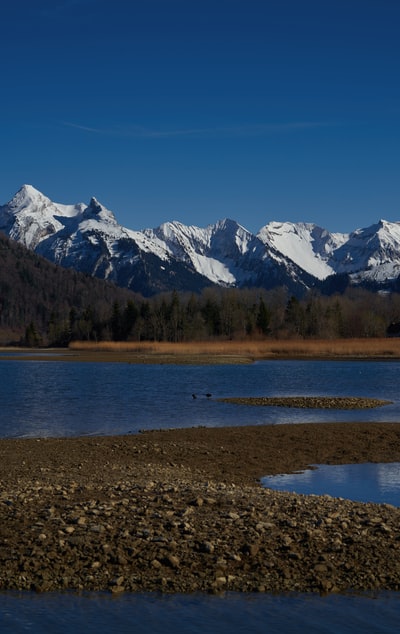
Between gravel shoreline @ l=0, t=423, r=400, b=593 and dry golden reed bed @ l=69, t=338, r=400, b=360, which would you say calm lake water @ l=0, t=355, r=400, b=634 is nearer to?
gravel shoreline @ l=0, t=423, r=400, b=593

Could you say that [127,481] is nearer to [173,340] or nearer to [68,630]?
[68,630]

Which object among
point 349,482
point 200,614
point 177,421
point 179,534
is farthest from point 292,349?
point 200,614

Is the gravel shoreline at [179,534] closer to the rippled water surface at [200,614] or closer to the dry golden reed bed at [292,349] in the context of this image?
the rippled water surface at [200,614]

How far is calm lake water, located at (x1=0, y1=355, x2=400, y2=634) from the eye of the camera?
10914 millimetres

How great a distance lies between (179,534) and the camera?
1420 cm

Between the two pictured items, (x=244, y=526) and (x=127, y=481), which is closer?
(x=244, y=526)

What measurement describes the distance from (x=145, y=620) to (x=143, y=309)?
17266 centimetres

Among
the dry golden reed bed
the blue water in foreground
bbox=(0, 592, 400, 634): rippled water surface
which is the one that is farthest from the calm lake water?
the dry golden reed bed

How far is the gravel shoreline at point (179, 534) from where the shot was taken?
12.4m

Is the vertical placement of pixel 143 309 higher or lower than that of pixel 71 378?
higher

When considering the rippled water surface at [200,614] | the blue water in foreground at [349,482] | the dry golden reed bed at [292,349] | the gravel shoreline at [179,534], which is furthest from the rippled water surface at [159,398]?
the dry golden reed bed at [292,349]

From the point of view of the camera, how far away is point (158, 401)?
4925cm

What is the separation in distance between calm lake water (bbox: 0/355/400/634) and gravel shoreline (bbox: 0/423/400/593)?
0.53 meters

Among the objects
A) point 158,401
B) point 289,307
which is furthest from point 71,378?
point 289,307
